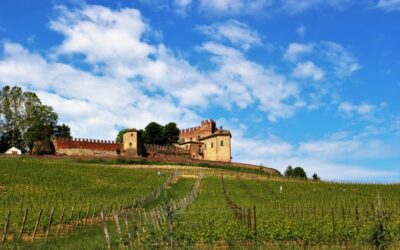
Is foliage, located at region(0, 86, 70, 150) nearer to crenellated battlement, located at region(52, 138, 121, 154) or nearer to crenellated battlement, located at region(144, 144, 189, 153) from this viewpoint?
crenellated battlement, located at region(52, 138, 121, 154)

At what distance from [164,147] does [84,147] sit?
56.1 feet

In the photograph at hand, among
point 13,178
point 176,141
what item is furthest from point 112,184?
point 176,141

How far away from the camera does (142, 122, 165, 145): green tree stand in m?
103

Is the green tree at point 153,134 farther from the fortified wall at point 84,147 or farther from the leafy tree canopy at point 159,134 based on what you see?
the fortified wall at point 84,147

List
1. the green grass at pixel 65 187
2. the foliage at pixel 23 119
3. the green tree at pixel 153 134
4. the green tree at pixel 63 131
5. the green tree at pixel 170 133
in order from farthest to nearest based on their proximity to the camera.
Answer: the green tree at pixel 170 133
the green tree at pixel 153 134
the green tree at pixel 63 131
the foliage at pixel 23 119
the green grass at pixel 65 187

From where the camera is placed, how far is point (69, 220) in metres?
23.6

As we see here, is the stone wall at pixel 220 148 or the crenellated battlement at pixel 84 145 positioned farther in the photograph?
the stone wall at pixel 220 148

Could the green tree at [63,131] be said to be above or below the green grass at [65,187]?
above

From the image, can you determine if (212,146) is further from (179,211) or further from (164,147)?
(179,211)

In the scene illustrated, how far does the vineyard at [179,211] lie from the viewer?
15852 mm

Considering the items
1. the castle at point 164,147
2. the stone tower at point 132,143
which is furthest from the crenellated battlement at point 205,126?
the stone tower at point 132,143

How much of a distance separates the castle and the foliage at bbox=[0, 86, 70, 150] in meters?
3.30

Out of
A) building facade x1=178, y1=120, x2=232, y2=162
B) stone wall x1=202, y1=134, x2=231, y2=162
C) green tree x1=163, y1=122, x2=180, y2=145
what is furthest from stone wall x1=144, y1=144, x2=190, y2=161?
green tree x1=163, y1=122, x2=180, y2=145

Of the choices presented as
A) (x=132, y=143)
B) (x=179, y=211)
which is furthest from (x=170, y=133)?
(x=179, y=211)
